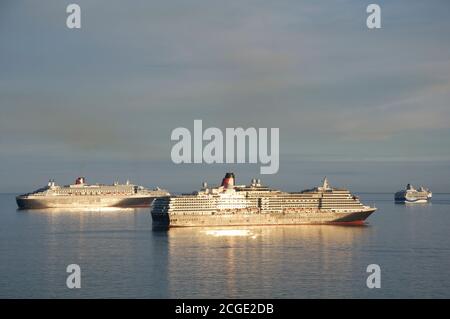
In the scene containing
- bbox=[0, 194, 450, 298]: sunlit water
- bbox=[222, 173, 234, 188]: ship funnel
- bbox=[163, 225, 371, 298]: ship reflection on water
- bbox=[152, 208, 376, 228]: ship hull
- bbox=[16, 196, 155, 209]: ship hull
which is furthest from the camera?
bbox=[16, 196, 155, 209]: ship hull

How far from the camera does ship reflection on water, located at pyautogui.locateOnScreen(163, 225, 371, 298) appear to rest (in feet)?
141

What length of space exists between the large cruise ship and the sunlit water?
3144 mm

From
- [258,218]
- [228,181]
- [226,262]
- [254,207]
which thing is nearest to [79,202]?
[228,181]

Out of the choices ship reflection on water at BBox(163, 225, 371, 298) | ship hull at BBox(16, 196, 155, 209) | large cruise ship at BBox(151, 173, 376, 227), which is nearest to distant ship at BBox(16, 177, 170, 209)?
ship hull at BBox(16, 196, 155, 209)

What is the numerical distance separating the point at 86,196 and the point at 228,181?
2871 inches

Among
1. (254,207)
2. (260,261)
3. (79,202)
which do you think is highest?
(254,207)

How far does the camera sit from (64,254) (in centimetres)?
5978

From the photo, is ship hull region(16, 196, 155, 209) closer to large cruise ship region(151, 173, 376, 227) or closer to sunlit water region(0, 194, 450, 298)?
large cruise ship region(151, 173, 376, 227)

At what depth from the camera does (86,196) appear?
158750 millimetres

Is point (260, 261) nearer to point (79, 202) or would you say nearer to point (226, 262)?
point (226, 262)

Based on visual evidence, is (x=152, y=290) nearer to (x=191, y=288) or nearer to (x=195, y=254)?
(x=191, y=288)

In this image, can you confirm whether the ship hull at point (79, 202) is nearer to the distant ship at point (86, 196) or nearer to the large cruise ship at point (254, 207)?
the distant ship at point (86, 196)

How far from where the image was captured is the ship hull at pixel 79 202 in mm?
154375
